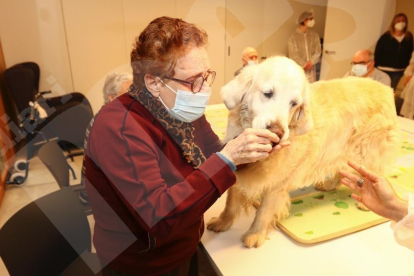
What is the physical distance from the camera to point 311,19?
5504mm

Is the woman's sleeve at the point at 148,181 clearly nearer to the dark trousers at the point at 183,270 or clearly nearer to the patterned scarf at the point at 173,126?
the patterned scarf at the point at 173,126

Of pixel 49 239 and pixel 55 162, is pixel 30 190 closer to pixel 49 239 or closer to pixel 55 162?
pixel 55 162

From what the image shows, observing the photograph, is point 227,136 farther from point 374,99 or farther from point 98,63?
point 98,63

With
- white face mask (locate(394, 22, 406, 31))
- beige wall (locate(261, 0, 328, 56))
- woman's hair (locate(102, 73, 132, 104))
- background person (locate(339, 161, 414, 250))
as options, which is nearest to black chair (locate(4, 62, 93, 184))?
woman's hair (locate(102, 73, 132, 104))

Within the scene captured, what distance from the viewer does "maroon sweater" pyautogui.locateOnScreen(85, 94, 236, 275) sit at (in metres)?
0.91

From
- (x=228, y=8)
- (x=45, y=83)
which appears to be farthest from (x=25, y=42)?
(x=228, y=8)

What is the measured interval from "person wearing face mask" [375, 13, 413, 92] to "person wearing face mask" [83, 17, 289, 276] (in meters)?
4.81

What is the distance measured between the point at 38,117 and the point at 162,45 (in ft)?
10.9

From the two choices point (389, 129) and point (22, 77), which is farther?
point (22, 77)

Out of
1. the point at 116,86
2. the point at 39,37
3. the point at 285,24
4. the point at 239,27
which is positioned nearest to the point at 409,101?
the point at 285,24

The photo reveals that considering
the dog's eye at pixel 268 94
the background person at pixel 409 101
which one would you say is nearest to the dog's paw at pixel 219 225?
the dog's eye at pixel 268 94

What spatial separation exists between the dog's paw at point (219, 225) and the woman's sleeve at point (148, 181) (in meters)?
0.48

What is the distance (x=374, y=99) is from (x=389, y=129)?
0.19 meters

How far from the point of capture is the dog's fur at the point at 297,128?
121cm
